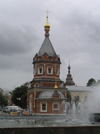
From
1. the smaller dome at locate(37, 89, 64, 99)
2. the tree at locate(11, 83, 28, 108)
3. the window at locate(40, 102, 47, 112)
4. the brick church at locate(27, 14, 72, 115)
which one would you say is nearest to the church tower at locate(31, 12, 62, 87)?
the brick church at locate(27, 14, 72, 115)

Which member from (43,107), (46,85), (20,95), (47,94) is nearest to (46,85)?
(46,85)

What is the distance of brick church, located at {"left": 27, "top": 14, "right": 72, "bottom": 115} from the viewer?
1634 inches

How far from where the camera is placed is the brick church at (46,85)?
41.5 meters

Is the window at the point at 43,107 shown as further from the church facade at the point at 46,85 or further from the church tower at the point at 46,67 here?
the church tower at the point at 46,67

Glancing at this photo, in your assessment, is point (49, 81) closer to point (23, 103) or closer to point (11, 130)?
point (23, 103)

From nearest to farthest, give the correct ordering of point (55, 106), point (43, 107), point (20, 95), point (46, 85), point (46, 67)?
point (55, 106) → point (43, 107) → point (46, 85) → point (46, 67) → point (20, 95)

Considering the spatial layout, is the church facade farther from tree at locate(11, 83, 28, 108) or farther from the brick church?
tree at locate(11, 83, 28, 108)

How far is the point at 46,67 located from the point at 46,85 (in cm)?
359

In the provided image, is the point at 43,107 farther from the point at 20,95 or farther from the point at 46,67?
the point at 20,95

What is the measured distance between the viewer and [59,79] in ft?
150

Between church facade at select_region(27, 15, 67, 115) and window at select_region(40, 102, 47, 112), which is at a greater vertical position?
church facade at select_region(27, 15, 67, 115)

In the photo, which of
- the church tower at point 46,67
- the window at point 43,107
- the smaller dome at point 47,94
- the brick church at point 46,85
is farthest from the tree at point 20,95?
the window at point 43,107

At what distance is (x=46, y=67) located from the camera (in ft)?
148

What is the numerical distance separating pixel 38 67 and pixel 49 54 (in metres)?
3.37
